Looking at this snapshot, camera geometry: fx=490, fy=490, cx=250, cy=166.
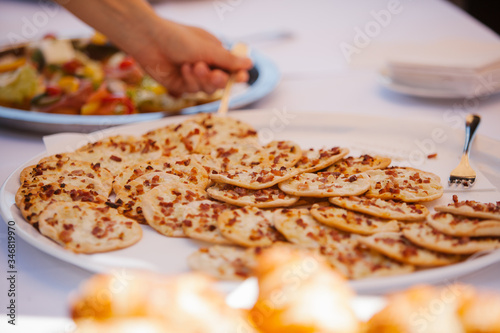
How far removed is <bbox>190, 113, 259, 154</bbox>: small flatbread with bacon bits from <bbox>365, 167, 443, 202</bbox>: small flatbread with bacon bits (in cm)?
58

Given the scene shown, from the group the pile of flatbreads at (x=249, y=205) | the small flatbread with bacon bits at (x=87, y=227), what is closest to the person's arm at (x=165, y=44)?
the pile of flatbreads at (x=249, y=205)

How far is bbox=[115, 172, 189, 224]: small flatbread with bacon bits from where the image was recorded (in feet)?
4.97

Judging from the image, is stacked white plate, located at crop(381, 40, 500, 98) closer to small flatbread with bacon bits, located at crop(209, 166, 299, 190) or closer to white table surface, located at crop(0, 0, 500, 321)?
white table surface, located at crop(0, 0, 500, 321)

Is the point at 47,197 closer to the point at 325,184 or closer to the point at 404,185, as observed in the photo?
the point at 325,184

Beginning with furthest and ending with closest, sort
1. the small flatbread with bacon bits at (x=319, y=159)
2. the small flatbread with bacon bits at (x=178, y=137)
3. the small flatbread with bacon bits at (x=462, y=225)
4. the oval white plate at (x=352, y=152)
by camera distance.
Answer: the small flatbread with bacon bits at (x=178, y=137)
the small flatbread with bacon bits at (x=319, y=159)
the small flatbread with bacon bits at (x=462, y=225)
the oval white plate at (x=352, y=152)

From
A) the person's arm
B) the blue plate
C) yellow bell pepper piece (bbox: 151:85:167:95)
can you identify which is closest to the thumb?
the person's arm

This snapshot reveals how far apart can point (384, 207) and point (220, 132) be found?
2.88ft

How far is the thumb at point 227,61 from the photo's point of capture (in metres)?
2.61

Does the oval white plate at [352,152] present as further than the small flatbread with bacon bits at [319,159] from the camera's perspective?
No

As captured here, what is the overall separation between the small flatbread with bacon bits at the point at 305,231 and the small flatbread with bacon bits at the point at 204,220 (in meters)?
0.16

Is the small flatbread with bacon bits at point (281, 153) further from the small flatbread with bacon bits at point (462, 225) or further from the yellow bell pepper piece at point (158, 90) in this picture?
the yellow bell pepper piece at point (158, 90)

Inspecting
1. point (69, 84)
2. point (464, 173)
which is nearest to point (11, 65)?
point (69, 84)

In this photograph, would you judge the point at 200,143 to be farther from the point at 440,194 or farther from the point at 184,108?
the point at 440,194

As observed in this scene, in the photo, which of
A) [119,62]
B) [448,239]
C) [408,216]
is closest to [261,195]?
[408,216]
